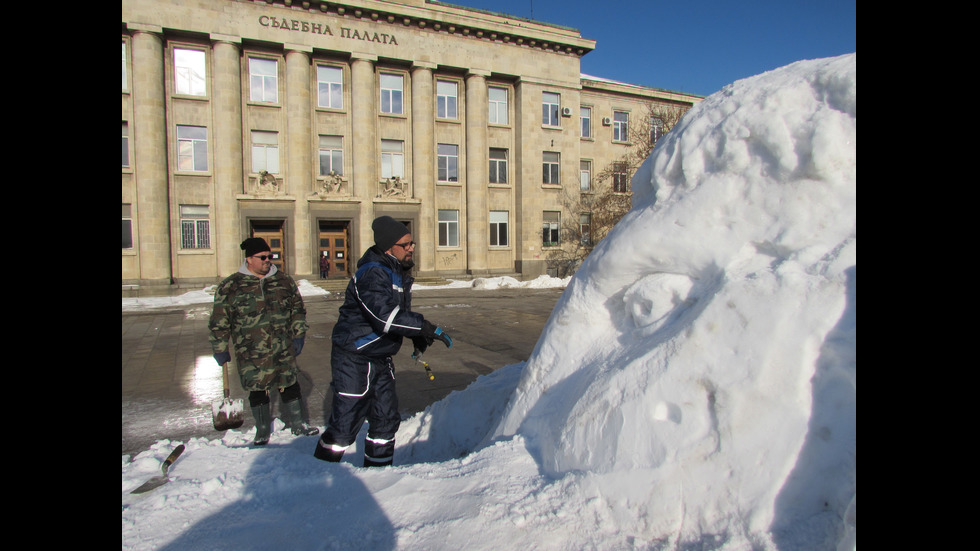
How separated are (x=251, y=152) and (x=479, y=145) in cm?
995

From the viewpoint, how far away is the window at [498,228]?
25.7 metres

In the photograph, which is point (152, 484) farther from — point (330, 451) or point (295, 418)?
point (295, 418)

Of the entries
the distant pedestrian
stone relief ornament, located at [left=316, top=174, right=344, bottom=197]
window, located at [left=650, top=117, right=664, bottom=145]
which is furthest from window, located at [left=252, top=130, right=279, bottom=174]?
window, located at [left=650, top=117, right=664, bottom=145]

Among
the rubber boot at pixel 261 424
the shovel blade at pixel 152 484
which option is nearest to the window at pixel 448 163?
the rubber boot at pixel 261 424

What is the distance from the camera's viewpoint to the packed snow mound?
1885mm

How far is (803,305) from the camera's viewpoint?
6.59 feet

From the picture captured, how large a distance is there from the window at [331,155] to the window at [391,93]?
2.61 m

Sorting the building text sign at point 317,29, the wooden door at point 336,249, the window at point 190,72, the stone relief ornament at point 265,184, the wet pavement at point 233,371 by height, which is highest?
the building text sign at point 317,29

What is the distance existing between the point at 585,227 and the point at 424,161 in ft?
30.2

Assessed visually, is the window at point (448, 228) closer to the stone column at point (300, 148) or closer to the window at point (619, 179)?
the stone column at point (300, 148)

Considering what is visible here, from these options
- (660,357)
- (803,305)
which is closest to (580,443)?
(660,357)

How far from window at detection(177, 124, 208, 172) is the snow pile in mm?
21156

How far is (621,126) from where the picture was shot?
1148 inches

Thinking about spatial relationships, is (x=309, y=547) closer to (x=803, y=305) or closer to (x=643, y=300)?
(x=643, y=300)
